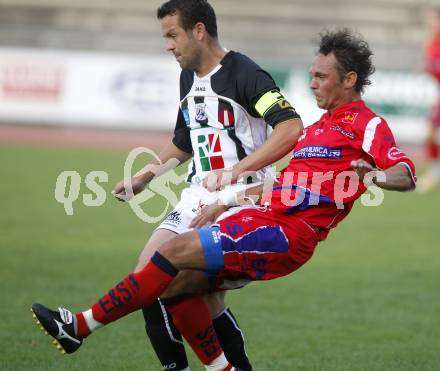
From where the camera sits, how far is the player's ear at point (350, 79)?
4973mm

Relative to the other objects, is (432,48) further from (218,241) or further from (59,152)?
(218,241)

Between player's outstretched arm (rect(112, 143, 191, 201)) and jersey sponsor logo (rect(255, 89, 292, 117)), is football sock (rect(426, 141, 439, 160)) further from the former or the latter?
jersey sponsor logo (rect(255, 89, 292, 117))

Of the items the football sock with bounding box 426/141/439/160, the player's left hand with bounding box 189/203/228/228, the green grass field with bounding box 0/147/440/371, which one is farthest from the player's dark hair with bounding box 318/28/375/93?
the football sock with bounding box 426/141/439/160

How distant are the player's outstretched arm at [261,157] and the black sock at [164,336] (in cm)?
81

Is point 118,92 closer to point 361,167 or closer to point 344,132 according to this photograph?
point 344,132

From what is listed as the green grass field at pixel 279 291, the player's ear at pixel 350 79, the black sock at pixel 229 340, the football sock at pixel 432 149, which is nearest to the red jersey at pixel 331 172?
the player's ear at pixel 350 79

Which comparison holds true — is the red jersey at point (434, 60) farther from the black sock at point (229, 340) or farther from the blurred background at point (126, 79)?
the black sock at point (229, 340)

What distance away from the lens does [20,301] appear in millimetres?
7285

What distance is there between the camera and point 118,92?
19.8 meters

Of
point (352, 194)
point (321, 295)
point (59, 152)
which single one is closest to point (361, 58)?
point (352, 194)

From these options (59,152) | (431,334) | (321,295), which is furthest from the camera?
(59,152)

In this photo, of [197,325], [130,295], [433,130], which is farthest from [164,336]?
[433,130]

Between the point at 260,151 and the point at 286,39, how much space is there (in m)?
20.4

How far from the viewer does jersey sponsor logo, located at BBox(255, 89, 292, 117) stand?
4.78m
